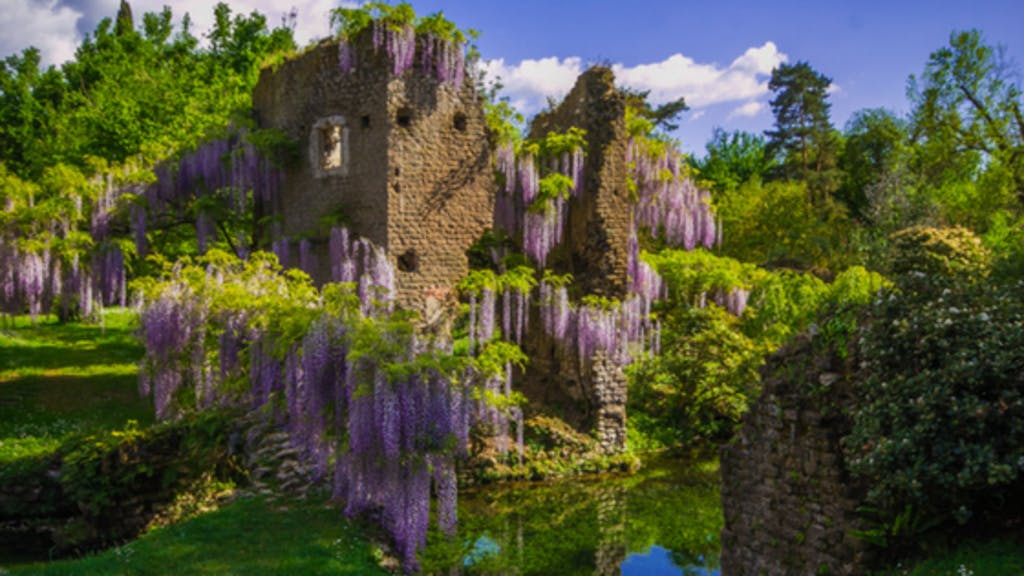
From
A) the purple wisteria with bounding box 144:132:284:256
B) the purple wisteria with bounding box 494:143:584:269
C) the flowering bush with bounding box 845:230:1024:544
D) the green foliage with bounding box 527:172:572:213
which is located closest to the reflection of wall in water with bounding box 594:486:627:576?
the flowering bush with bounding box 845:230:1024:544

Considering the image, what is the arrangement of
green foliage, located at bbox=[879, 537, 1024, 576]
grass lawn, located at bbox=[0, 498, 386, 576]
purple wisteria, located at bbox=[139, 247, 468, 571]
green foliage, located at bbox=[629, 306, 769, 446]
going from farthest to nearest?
green foliage, located at bbox=[629, 306, 769, 446] → purple wisteria, located at bbox=[139, 247, 468, 571] → grass lawn, located at bbox=[0, 498, 386, 576] → green foliage, located at bbox=[879, 537, 1024, 576]

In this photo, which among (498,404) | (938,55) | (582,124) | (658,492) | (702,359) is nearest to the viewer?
(498,404)

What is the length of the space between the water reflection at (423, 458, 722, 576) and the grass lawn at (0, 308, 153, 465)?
6326 mm

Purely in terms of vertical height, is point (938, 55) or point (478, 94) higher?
point (938, 55)

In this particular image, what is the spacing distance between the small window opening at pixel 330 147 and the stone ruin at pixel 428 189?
0.03 m

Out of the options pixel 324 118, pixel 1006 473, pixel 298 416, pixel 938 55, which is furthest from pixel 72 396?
pixel 938 55

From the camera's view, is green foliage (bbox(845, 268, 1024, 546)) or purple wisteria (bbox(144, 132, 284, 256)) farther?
purple wisteria (bbox(144, 132, 284, 256))

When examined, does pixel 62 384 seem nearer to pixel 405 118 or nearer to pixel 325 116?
pixel 325 116

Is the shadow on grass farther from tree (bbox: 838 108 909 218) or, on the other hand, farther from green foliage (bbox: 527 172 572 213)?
tree (bbox: 838 108 909 218)

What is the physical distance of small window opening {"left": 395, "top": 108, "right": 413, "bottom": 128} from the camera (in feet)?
47.6

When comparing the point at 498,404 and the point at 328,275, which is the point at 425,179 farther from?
the point at 498,404

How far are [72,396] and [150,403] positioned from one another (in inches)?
67.2

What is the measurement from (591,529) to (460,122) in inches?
327

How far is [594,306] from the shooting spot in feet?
49.7
